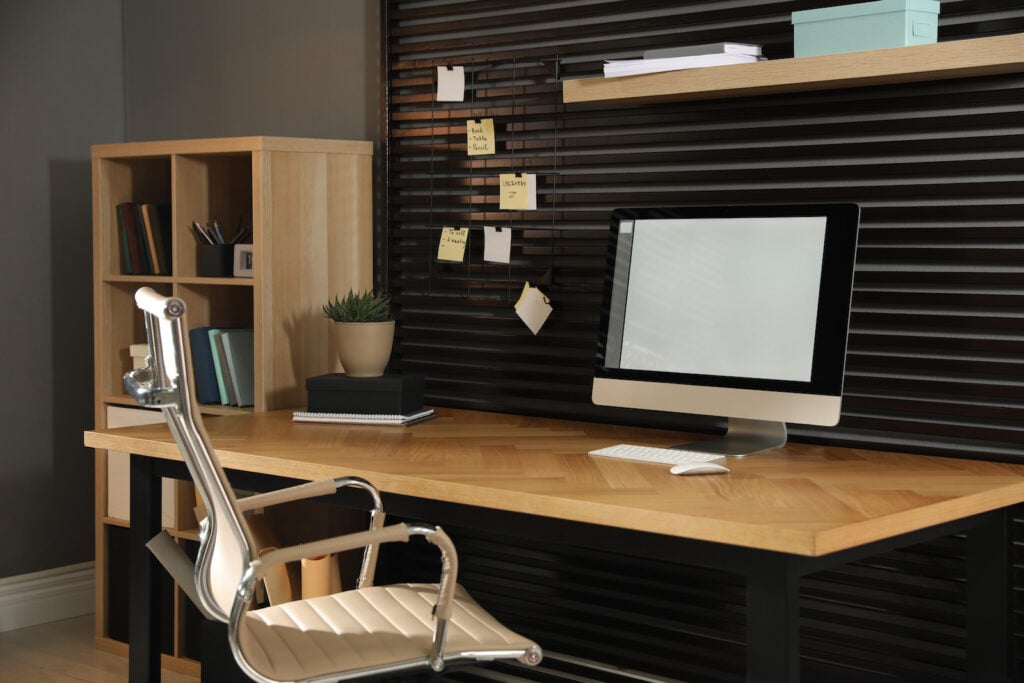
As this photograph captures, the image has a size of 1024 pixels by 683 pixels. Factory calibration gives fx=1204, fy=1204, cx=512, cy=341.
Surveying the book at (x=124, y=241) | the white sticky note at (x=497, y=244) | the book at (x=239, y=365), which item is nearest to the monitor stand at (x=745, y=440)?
the white sticky note at (x=497, y=244)

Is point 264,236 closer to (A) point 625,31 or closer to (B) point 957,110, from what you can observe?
(A) point 625,31

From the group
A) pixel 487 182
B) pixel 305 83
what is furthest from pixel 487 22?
pixel 305 83

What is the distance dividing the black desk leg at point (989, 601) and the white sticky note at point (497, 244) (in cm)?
134

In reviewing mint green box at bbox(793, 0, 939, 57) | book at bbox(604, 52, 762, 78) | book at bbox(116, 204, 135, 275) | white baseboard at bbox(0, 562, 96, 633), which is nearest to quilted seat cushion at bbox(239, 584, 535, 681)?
book at bbox(604, 52, 762, 78)

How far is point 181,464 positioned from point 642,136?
4.23ft

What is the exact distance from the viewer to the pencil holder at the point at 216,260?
326 centimetres

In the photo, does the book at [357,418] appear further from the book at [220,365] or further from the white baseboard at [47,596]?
the white baseboard at [47,596]

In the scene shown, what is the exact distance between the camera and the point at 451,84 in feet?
10.4

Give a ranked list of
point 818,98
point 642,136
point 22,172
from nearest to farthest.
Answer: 1. point 818,98
2. point 642,136
3. point 22,172

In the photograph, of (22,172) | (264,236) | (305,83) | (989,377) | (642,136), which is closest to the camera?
(989,377)

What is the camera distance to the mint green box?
7.24 feet

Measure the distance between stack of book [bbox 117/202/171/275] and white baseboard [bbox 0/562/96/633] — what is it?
108 centimetres

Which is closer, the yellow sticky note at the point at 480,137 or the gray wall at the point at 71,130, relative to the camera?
the yellow sticky note at the point at 480,137

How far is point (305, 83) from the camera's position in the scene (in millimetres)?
3529
